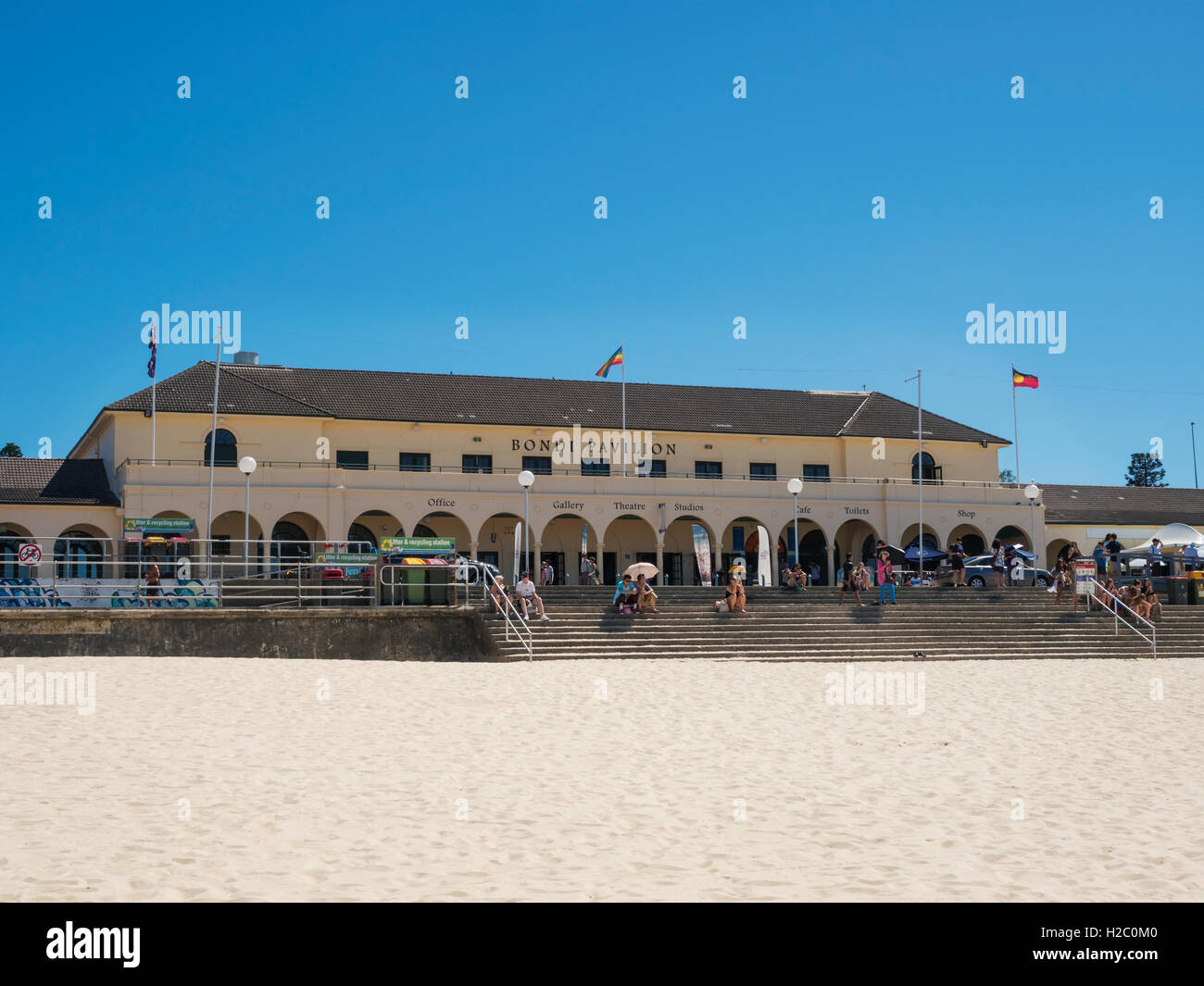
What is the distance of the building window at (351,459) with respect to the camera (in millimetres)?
41531

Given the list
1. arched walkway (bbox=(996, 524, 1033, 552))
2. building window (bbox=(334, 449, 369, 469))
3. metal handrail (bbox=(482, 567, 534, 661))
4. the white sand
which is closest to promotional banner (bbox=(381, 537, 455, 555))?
metal handrail (bbox=(482, 567, 534, 661))

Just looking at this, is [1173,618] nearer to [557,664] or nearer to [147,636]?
[557,664]

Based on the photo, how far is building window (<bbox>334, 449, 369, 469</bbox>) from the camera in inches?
1635

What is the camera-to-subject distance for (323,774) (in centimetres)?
916

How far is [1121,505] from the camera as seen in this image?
50625 mm

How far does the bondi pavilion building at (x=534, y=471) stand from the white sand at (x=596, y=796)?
76.5ft

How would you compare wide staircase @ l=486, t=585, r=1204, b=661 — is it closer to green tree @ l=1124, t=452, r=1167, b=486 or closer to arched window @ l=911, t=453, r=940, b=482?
arched window @ l=911, t=453, r=940, b=482

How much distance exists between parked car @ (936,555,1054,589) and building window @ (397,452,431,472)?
60.2ft

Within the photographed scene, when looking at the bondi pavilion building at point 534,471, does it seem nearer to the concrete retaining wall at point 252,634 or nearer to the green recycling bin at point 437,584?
the concrete retaining wall at point 252,634

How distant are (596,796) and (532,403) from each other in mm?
37092

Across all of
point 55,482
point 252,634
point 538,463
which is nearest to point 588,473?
point 538,463

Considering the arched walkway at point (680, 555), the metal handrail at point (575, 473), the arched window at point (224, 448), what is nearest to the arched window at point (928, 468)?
the metal handrail at point (575, 473)
